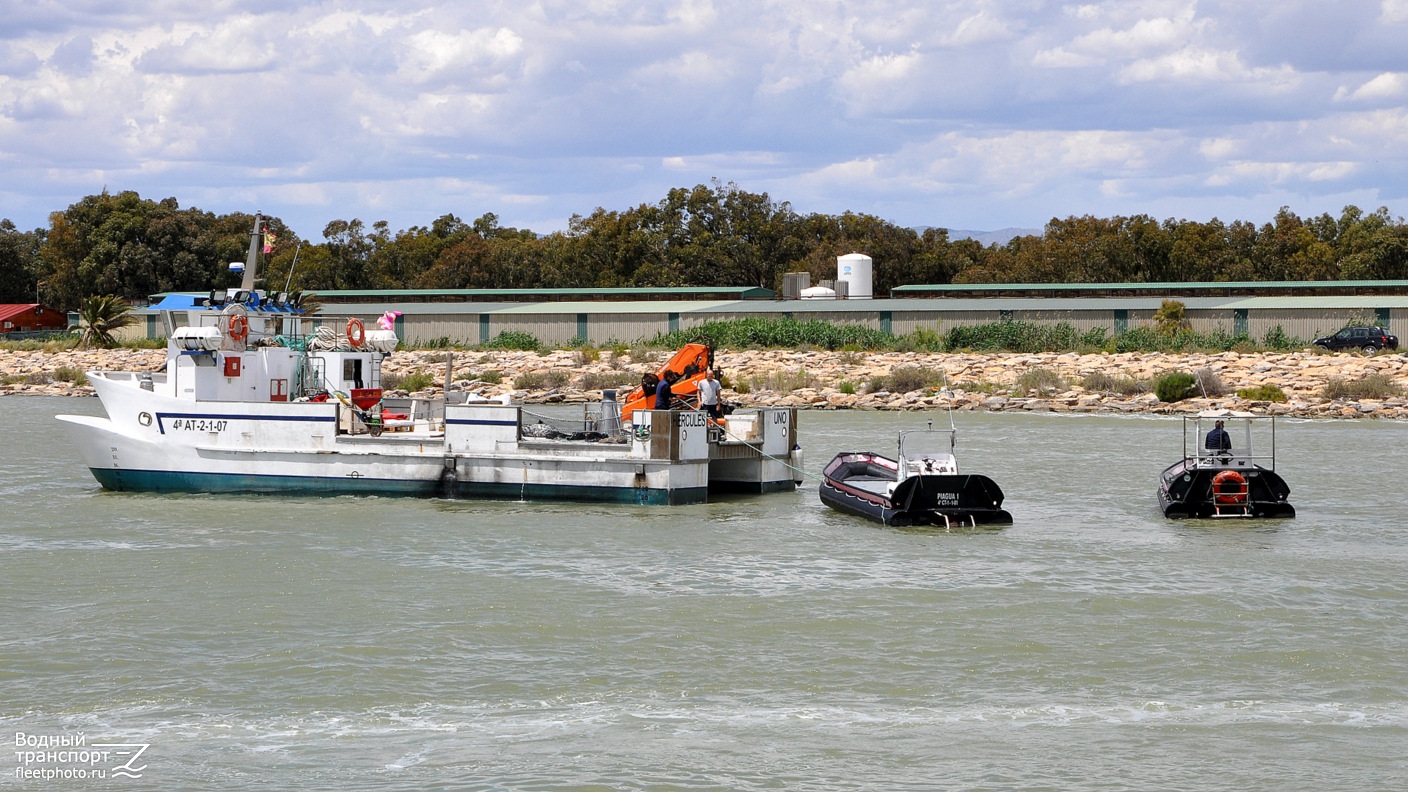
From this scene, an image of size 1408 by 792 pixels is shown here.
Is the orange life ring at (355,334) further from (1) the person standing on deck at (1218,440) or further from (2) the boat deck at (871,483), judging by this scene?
(1) the person standing on deck at (1218,440)

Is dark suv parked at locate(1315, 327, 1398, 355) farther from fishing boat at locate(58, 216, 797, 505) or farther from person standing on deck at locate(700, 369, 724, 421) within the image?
person standing on deck at locate(700, 369, 724, 421)

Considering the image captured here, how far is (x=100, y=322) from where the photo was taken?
6938 cm

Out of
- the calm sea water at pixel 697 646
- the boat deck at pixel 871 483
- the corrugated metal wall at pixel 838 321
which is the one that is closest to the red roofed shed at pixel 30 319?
the corrugated metal wall at pixel 838 321

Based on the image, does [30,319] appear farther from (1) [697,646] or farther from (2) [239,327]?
(1) [697,646]

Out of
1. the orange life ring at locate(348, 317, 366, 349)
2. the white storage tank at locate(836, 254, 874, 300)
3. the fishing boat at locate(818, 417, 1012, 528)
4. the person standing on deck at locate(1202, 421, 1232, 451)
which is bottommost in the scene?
the fishing boat at locate(818, 417, 1012, 528)

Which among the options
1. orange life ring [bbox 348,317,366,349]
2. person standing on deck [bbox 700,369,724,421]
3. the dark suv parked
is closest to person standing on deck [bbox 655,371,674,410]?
person standing on deck [bbox 700,369,724,421]

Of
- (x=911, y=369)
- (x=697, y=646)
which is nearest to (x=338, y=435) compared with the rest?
(x=697, y=646)

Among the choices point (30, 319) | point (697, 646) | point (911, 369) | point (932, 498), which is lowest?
point (697, 646)

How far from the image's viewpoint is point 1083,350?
2240 inches

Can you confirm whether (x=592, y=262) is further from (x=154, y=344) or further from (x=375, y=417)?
(x=375, y=417)

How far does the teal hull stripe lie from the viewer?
23.3 m

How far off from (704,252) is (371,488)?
59.0m

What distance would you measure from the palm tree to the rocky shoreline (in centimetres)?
600

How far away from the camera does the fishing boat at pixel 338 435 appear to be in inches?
918
